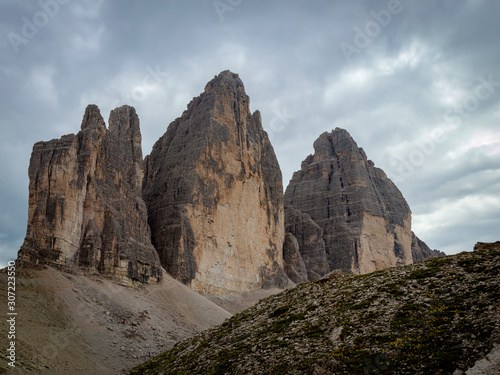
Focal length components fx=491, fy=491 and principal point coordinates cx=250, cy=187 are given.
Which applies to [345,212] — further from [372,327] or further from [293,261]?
[372,327]

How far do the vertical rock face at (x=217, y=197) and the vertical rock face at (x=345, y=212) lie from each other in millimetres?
17524

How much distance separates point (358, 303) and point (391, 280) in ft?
11.0

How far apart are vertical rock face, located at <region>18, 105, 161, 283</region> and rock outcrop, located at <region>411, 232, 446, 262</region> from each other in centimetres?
11115

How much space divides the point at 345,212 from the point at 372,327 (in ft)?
386

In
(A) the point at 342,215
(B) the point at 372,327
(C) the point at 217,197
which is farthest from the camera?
(A) the point at 342,215

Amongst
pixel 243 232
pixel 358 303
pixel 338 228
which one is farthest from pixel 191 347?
pixel 338 228

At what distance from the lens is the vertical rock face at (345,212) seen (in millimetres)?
134375

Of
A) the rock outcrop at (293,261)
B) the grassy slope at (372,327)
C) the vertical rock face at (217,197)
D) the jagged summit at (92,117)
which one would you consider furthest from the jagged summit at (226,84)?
the grassy slope at (372,327)

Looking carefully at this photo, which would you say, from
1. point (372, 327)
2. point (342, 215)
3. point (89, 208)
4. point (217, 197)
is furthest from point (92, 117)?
point (342, 215)

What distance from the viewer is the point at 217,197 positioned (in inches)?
3910

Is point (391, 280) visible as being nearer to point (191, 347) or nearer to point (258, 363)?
point (258, 363)

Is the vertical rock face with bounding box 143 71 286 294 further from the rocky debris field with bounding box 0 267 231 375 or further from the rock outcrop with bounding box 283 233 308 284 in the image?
the rocky debris field with bounding box 0 267 231 375

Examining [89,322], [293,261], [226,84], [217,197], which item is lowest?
[89,322]

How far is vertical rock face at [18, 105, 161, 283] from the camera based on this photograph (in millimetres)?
63781
